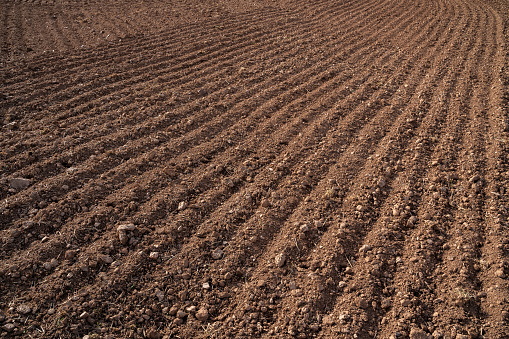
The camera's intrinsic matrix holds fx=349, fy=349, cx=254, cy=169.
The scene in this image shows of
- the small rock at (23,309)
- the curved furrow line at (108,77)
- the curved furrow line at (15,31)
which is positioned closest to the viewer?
the small rock at (23,309)

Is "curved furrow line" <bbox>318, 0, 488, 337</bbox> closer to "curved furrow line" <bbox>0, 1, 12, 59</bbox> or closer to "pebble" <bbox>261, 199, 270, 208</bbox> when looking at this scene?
"pebble" <bbox>261, 199, 270, 208</bbox>

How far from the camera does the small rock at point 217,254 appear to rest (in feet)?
10.2

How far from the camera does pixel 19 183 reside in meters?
3.66

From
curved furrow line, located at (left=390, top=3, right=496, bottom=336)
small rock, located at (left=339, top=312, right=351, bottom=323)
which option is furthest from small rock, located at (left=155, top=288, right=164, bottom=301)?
curved furrow line, located at (left=390, top=3, right=496, bottom=336)

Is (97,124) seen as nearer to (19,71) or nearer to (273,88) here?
(19,71)

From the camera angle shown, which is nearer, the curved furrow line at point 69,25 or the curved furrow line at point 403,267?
the curved furrow line at point 403,267

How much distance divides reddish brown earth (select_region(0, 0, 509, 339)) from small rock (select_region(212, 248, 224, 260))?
13 millimetres

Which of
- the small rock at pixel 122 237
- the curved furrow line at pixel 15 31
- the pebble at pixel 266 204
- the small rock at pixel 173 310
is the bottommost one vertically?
the small rock at pixel 173 310

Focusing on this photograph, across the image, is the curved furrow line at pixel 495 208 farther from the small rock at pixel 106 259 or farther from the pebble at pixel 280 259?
the small rock at pixel 106 259

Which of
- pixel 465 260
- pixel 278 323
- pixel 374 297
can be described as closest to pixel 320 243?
pixel 374 297

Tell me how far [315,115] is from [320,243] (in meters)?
2.45

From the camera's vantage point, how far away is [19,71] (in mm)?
5848

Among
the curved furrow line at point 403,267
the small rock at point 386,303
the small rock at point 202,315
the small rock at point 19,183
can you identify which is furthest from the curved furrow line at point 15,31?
the small rock at point 386,303

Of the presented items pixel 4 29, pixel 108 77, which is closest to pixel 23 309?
pixel 108 77
